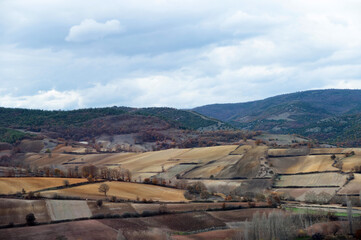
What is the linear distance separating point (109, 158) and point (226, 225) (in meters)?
124

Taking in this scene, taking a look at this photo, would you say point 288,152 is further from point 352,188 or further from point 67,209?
point 67,209

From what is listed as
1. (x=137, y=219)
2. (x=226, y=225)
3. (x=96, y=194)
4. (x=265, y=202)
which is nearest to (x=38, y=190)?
(x=96, y=194)

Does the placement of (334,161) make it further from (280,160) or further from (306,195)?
(306,195)

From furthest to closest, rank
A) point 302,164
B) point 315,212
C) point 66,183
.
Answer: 1. point 302,164
2. point 66,183
3. point 315,212

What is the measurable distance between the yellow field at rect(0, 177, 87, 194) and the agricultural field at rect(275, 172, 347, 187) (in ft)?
200

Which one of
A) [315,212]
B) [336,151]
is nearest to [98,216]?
[315,212]

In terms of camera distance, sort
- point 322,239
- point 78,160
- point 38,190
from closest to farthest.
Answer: point 322,239 < point 38,190 < point 78,160

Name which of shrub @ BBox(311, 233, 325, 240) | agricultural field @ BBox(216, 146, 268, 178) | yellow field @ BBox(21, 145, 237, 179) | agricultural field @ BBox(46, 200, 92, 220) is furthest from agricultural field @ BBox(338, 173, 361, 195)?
agricultural field @ BBox(46, 200, 92, 220)

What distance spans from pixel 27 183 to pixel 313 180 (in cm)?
7782

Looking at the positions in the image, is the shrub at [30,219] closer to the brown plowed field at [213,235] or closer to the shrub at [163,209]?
the brown plowed field at [213,235]

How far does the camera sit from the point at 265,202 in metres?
99.5

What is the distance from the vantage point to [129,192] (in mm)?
105875

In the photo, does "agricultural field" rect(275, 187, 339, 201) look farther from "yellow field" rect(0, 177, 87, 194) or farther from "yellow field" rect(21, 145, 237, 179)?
"yellow field" rect(0, 177, 87, 194)

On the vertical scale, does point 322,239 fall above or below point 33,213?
below
